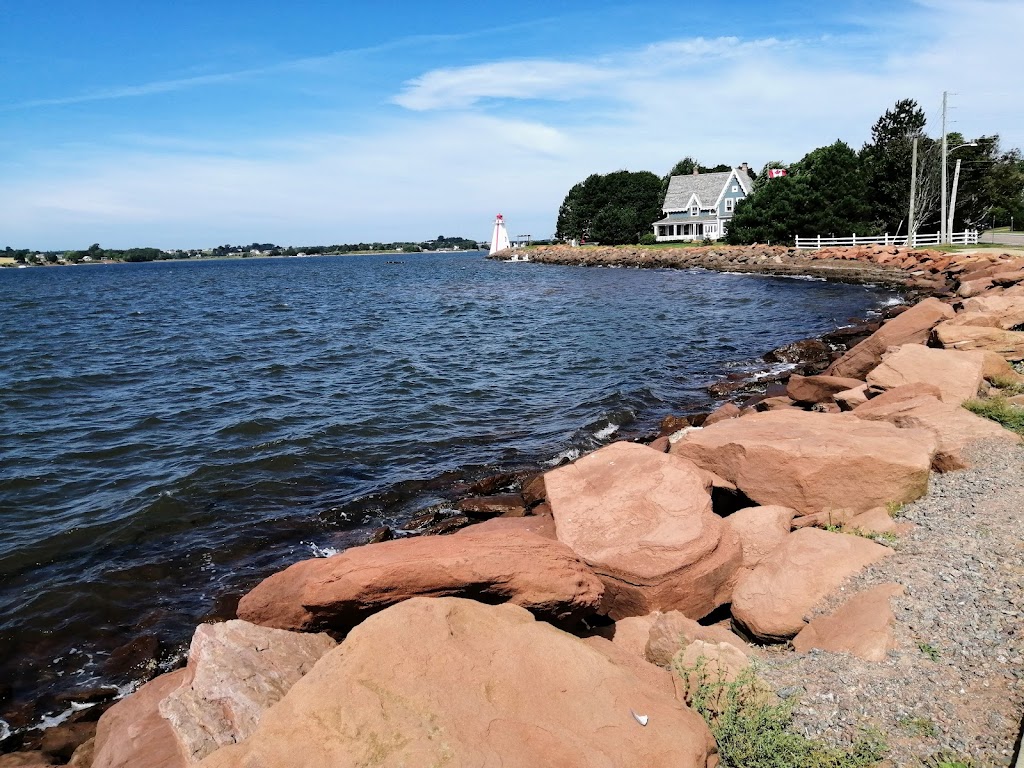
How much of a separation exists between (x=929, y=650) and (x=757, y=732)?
150 centimetres

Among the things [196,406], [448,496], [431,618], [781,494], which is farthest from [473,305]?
[431,618]

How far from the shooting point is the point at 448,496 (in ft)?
35.5

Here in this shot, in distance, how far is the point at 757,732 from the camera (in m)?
4.09

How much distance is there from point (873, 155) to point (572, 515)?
6141 centimetres

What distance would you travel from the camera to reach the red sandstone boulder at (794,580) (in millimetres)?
5590

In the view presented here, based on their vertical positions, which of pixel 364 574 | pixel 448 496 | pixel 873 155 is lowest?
pixel 448 496

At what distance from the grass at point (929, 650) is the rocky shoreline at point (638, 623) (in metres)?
0.02

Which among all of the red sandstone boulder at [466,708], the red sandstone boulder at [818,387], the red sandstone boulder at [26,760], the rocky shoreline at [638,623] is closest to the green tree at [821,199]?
→ the red sandstone boulder at [818,387]

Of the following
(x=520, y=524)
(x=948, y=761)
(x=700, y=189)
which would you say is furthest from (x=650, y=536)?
(x=700, y=189)

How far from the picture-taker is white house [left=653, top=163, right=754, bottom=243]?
81938mm

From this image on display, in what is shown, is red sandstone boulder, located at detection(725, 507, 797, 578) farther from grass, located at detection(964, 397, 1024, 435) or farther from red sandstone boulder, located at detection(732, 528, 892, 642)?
grass, located at detection(964, 397, 1024, 435)

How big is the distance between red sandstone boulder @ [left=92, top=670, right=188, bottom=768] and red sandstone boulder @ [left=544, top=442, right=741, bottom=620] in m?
3.56

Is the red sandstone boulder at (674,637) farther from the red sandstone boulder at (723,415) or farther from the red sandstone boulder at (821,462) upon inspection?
the red sandstone boulder at (723,415)

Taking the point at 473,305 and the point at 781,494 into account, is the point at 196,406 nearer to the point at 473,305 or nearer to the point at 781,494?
the point at 781,494
